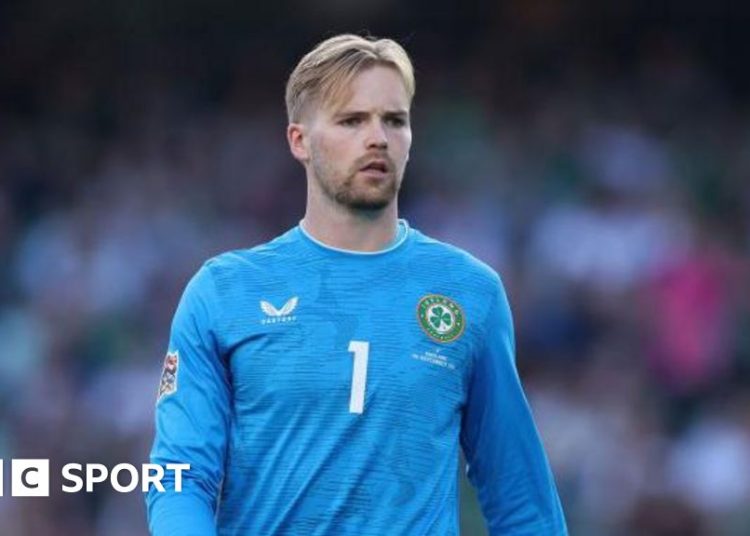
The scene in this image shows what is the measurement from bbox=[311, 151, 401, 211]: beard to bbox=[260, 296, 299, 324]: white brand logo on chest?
271 mm

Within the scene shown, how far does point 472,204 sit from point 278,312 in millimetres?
8205

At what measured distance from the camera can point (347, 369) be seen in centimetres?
493

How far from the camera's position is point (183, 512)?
4.78 meters

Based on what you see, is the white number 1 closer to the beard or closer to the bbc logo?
the beard

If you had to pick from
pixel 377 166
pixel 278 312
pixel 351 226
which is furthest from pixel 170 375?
pixel 377 166

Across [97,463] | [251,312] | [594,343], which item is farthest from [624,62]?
[251,312]

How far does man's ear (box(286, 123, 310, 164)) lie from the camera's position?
16.8 feet

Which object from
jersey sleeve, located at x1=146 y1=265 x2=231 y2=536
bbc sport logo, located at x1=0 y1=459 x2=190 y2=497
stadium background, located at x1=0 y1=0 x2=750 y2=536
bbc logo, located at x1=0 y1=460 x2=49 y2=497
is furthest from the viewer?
stadium background, located at x1=0 y1=0 x2=750 y2=536

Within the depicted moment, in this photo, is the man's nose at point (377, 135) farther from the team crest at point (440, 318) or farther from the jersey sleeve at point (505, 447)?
the jersey sleeve at point (505, 447)

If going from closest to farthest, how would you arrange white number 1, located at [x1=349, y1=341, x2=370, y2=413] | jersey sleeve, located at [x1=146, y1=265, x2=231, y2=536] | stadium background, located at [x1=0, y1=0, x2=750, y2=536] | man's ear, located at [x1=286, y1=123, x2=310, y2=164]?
jersey sleeve, located at [x1=146, y1=265, x2=231, y2=536] < white number 1, located at [x1=349, y1=341, x2=370, y2=413] < man's ear, located at [x1=286, y1=123, x2=310, y2=164] < stadium background, located at [x1=0, y1=0, x2=750, y2=536]

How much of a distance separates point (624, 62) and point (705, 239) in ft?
8.08

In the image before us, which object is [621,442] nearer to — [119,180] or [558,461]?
[558,461]

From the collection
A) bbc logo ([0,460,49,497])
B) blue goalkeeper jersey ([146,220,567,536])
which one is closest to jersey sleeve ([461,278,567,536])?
blue goalkeeper jersey ([146,220,567,536])

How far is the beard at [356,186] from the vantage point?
498 cm
